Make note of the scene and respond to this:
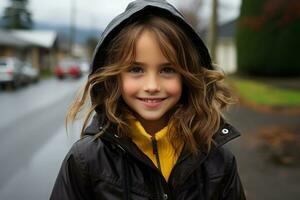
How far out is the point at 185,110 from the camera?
2.07 meters

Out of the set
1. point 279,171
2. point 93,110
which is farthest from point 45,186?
point 93,110

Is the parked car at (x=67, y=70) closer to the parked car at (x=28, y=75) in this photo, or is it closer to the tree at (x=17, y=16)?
the parked car at (x=28, y=75)

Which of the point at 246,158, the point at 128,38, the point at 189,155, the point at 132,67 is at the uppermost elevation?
the point at 128,38

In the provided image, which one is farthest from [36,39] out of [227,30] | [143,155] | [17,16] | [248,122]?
[143,155]

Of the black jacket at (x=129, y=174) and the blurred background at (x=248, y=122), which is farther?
the blurred background at (x=248, y=122)

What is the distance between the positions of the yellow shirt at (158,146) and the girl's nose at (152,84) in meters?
0.17

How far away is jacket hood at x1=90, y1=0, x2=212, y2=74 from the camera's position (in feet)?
6.12

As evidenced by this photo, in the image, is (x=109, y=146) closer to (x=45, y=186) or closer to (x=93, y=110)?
(x=93, y=110)

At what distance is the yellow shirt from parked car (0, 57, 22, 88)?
2268cm

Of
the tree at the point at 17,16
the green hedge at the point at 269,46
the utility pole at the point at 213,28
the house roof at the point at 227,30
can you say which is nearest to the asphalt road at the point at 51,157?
the utility pole at the point at 213,28

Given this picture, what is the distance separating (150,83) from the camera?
1.86m

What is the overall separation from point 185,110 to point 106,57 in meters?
0.41

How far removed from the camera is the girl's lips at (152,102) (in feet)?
6.24

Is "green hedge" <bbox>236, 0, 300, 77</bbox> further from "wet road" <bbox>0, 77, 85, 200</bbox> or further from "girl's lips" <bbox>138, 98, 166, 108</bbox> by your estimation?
"girl's lips" <bbox>138, 98, 166, 108</bbox>
